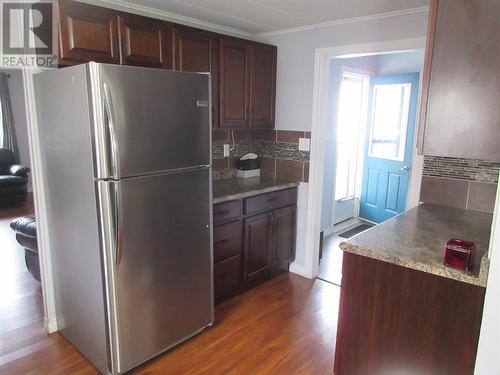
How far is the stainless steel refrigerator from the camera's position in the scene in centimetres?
180

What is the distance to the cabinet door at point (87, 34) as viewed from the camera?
6.47 ft

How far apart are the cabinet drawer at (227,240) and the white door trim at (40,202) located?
113 cm

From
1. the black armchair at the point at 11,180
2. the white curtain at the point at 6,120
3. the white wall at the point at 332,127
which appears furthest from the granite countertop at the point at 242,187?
the white curtain at the point at 6,120

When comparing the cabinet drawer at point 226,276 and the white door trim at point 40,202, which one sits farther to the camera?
the cabinet drawer at point 226,276

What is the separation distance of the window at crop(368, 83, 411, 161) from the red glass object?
3221mm

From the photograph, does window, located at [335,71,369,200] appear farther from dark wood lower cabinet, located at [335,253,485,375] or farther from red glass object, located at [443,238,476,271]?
red glass object, located at [443,238,476,271]

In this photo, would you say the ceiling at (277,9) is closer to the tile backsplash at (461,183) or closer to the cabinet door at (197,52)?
the cabinet door at (197,52)

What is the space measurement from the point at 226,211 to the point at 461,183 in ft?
5.26

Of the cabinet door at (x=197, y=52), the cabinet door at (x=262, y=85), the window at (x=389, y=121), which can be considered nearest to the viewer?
the cabinet door at (x=197, y=52)

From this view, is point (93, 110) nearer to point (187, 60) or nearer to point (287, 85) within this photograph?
point (187, 60)

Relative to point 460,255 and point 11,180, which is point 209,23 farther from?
point 11,180

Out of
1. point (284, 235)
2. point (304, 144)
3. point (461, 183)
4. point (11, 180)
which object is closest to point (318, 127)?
point (304, 144)

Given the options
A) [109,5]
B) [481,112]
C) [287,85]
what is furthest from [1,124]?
[481,112]

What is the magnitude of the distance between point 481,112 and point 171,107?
4.84ft
